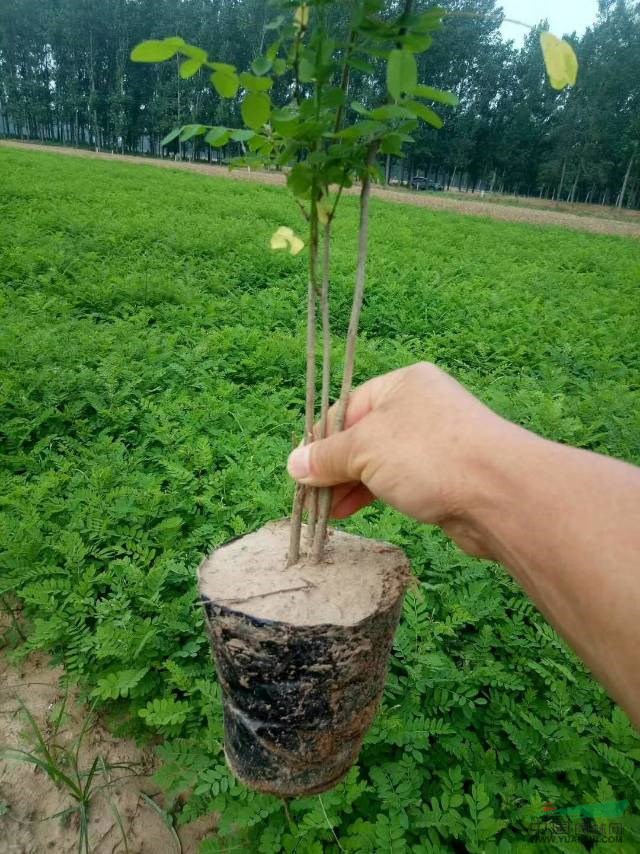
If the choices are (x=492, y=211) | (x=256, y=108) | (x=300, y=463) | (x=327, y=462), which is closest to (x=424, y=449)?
(x=327, y=462)

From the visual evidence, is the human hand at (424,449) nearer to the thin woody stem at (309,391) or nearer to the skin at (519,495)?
the skin at (519,495)

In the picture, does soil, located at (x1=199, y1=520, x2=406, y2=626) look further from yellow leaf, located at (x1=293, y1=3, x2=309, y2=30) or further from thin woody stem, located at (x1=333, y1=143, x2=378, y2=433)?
yellow leaf, located at (x1=293, y1=3, x2=309, y2=30)

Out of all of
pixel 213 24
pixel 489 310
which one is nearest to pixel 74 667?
pixel 489 310

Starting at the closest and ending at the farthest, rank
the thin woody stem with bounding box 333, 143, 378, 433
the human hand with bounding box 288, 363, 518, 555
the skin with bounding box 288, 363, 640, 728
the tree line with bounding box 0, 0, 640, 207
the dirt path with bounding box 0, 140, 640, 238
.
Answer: the skin with bounding box 288, 363, 640, 728, the human hand with bounding box 288, 363, 518, 555, the thin woody stem with bounding box 333, 143, 378, 433, the dirt path with bounding box 0, 140, 640, 238, the tree line with bounding box 0, 0, 640, 207

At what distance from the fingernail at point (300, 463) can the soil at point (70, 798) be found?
50.6 inches

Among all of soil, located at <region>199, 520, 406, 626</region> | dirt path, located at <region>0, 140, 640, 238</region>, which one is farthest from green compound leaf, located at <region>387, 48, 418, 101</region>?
dirt path, located at <region>0, 140, 640, 238</region>

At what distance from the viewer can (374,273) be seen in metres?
8.70

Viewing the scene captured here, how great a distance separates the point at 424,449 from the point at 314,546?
0.53m

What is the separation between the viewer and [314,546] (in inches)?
63.6

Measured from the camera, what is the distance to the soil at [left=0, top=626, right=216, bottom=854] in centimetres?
184

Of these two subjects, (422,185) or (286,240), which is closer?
(286,240)

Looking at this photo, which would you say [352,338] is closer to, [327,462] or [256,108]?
[327,462]

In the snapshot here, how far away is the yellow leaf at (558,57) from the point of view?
115 cm

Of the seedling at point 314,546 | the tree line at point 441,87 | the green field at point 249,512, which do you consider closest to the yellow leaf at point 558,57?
the seedling at point 314,546
